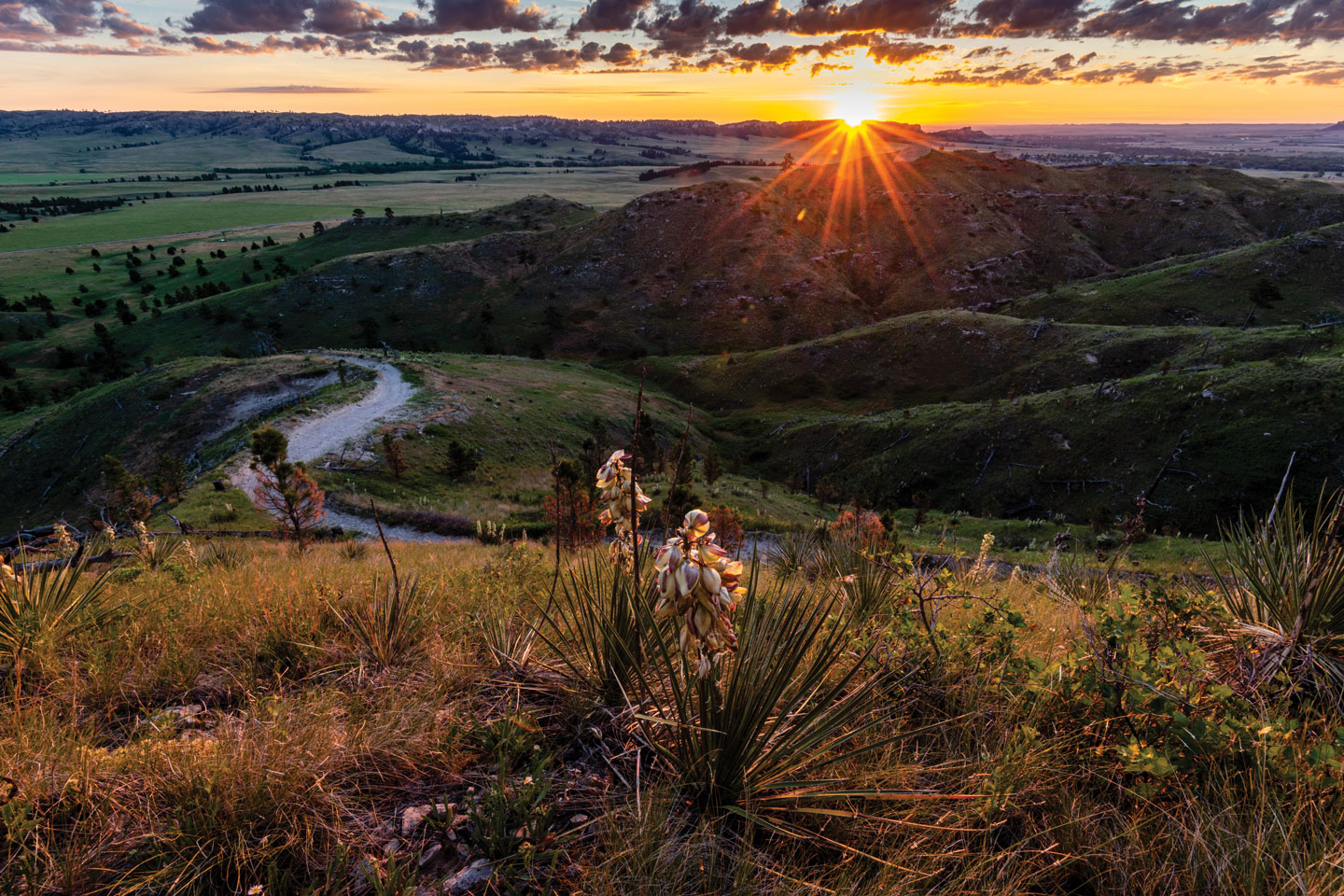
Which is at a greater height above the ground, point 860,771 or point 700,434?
point 860,771

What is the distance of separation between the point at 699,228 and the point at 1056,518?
8479 centimetres

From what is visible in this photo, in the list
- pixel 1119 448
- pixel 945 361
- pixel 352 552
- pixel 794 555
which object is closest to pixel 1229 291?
pixel 945 361

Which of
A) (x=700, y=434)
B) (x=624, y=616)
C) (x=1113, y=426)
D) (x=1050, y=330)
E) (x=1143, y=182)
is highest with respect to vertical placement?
(x=1143, y=182)

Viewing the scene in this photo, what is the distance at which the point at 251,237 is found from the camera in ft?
552

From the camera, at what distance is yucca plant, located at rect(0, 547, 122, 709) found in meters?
4.20

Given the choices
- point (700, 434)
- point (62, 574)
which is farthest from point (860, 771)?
point (700, 434)

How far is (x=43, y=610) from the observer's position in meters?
4.46

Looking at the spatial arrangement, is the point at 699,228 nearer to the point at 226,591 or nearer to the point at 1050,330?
the point at 1050,330

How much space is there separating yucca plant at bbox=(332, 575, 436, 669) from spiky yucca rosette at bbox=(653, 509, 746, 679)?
287 cm

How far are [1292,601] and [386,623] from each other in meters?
6.49

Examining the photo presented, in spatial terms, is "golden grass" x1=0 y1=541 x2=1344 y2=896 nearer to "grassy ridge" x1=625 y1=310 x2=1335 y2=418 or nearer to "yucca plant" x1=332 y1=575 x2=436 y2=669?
"yucca plant" x1=332 y1=575 x2=436 y2=669

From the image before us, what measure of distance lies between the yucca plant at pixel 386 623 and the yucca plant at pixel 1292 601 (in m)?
5.71

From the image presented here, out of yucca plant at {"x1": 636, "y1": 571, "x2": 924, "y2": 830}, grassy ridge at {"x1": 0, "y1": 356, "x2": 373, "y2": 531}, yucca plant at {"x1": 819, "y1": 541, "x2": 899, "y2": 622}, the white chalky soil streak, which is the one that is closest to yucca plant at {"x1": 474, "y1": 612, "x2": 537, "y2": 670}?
yucca plant at {"x1": 636, "y1": 571, "x2": 924, "y2": 830}

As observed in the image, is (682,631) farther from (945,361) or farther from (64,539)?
(945,361)
